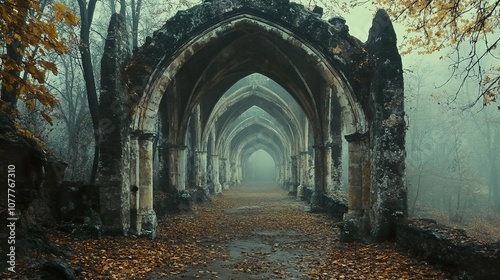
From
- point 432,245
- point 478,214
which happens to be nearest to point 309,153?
point 478,214

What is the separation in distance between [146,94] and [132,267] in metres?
4.12

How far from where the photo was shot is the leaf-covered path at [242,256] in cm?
609

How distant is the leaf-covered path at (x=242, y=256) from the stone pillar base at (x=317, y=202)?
3.81 meters

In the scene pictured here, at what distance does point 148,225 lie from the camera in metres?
9.37

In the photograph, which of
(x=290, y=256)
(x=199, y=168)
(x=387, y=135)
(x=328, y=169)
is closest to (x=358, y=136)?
(x=387, y=135)

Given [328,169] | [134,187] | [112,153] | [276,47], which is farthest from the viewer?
[328,169]

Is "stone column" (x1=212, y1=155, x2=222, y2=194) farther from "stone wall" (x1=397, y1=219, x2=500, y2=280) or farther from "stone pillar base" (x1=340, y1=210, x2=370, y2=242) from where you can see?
"stone wall" (x1=397, y1=219, x2=500, y2=280)

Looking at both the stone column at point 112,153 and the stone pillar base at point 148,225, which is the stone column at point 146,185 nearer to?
the stone pillar base at point 148,225

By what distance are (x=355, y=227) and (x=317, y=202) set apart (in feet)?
20.7

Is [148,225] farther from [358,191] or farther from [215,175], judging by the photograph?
[215,175]

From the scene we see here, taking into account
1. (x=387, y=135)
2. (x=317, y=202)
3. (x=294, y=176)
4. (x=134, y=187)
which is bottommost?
(x=317, y=202)

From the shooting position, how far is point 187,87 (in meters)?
14.1

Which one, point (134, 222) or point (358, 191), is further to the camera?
point (358, 191)

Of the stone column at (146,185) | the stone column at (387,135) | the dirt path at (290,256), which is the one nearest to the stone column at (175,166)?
the dirt path at (290,256)
